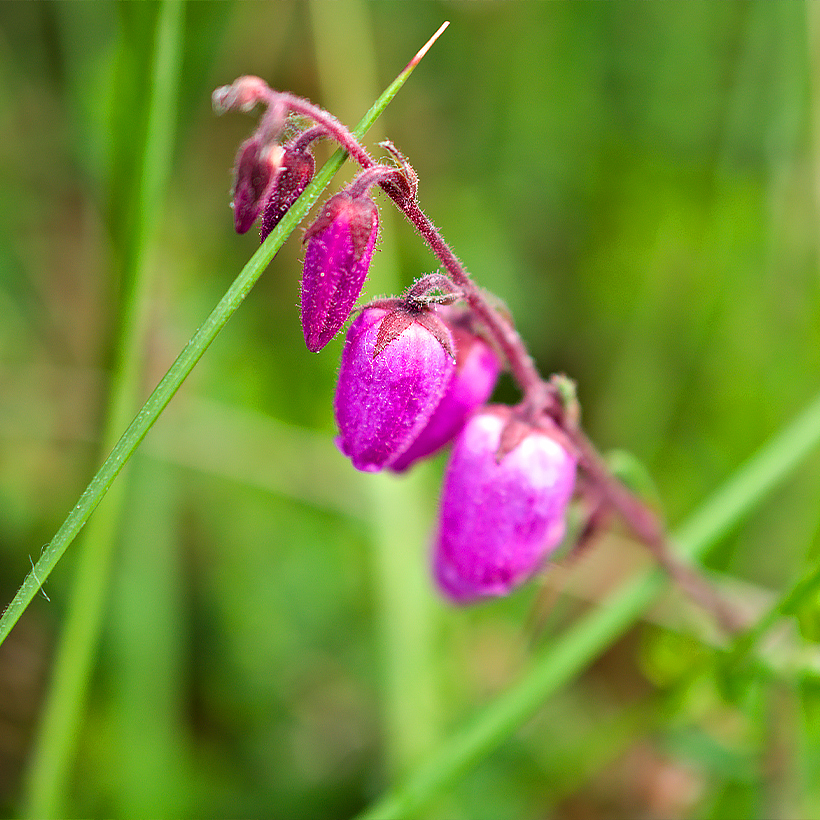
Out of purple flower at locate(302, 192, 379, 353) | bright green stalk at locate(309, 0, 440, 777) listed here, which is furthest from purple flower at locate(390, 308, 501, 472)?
bright green stalk at locate(309, 0, 440, 777)

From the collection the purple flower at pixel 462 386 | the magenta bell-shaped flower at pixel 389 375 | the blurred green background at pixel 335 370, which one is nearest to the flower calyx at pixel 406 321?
the magenta bell-shaped flower at pixel 389 375

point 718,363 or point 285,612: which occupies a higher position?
point 718,363

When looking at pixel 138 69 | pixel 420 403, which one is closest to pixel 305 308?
pixel 420 403

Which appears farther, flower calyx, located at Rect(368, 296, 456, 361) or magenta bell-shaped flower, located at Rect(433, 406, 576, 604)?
magenta bell-shaped flower, located at Rect(433, 406, 576, 604)

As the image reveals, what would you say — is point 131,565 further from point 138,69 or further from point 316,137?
point 316,137

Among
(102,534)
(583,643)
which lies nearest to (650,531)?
(583,643)

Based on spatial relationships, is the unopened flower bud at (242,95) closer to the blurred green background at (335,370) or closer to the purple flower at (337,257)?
the purple flower at (337,257)

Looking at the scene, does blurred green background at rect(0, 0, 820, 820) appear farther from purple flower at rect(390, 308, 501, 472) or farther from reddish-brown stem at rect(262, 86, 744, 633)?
purple flower at rect(390, 308, 501, 472)

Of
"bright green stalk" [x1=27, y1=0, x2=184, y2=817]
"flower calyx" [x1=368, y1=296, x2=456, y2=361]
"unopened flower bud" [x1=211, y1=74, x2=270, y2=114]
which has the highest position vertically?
"unopened flower bud" [x1=211, y1=74, x2=270, y2=114]
